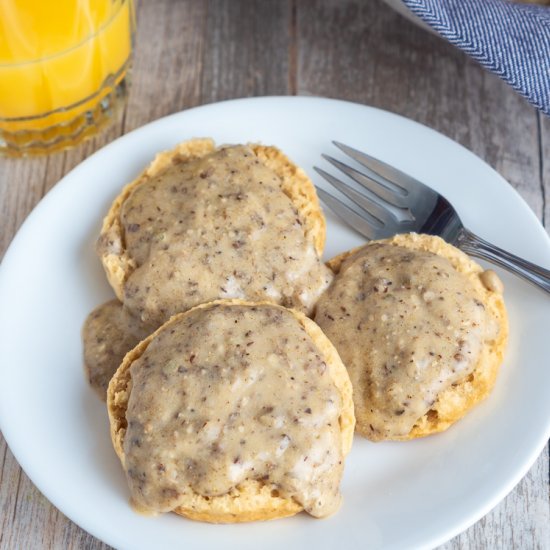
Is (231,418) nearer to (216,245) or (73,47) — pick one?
(216,245)

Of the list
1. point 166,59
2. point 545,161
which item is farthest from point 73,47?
point 545,161

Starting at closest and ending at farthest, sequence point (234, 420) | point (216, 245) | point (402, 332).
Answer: point (234, 420), point (402, 332), point (216, 245)

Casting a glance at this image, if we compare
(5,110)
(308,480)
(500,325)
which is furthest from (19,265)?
(500,325)

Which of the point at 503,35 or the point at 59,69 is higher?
the point at 503,35

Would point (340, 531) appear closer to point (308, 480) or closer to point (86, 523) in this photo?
point (308, 480)

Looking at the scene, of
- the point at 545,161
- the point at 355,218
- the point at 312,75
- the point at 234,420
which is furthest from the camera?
the point at 312,75

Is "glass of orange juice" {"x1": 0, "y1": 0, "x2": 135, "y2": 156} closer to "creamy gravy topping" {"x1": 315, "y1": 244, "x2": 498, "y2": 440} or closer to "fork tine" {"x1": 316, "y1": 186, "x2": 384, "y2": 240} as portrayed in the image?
"fork tine" {"x1": 316, "y1": 186, "x2": 384, "y2": 240}
